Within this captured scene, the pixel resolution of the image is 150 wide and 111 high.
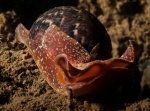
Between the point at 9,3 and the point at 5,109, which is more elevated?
the point at 9,3

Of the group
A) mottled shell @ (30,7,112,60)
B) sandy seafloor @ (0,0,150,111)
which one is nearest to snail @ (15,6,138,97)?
mottled shell @ (30,7,112,60)

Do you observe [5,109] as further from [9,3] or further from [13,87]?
[9,3]

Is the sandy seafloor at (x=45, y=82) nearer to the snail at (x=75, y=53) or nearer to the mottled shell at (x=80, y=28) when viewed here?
the snail at (x=75, y=53)

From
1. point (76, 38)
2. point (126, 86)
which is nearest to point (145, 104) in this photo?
point (126, 86)

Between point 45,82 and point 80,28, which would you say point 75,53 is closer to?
point 80,28

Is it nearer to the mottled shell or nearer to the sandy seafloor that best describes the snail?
the mottled shell
